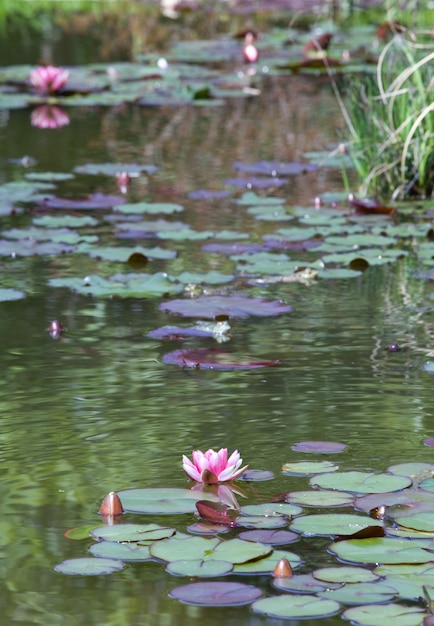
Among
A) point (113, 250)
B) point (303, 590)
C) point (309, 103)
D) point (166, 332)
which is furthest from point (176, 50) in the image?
point (303, 590)

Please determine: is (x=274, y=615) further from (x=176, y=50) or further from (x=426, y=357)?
(x=176, y=50)

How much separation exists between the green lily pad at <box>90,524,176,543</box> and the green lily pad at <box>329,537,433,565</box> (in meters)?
0.30

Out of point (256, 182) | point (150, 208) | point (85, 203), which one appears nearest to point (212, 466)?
point (150, 208)

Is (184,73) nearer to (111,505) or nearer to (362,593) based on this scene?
(111,505)

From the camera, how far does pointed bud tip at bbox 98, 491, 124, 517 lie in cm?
245

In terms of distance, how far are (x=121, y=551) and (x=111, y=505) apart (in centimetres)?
16

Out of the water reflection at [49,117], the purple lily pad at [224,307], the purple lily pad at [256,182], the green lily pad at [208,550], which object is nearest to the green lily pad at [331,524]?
the green lily pad at [208,550]

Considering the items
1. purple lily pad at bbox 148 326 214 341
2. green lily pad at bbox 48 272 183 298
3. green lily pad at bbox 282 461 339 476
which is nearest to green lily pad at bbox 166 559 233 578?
green lily pad at bbox 282 461 339 476

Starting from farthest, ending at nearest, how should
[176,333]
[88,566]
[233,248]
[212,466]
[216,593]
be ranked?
[233,248] → [176,333] → [212,466] → [88,566] → [216,593]

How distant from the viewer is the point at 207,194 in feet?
18.8

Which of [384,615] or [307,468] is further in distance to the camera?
[307,468]

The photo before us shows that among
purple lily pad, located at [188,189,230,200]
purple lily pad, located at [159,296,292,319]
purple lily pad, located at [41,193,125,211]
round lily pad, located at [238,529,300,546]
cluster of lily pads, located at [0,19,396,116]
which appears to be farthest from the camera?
cluster of lily pads, located at [0,19,396,116]

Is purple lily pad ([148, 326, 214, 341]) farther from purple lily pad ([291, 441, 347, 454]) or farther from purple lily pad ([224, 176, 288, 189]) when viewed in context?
purple lily pad ([224, 176, 288, 189])

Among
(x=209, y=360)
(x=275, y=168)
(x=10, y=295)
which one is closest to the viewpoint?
(x=209, y=360)
